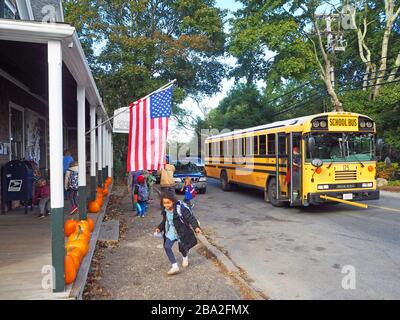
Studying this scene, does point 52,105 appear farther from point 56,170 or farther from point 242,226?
point 242,226

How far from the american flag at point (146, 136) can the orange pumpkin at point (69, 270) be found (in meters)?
2.80

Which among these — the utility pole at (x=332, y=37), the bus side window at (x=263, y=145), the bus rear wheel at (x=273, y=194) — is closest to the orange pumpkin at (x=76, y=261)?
the bus rear wheel at (x=273, y=194)

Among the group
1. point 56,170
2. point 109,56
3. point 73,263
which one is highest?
point 109,56

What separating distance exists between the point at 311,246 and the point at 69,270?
186 inches

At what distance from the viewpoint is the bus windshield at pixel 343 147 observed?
1093 cm

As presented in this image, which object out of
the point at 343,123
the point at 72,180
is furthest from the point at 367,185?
the point at 72,180

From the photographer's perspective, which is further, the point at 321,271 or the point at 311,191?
the point at 311,191

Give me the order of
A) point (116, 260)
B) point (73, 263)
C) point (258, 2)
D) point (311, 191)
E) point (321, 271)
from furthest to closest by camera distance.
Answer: point (258, 2)
point (311, 191)
point (116, 260)
point (321, 271)
point (73, 263)

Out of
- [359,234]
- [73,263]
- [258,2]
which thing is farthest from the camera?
[258,2]

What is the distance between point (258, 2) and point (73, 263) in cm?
2498

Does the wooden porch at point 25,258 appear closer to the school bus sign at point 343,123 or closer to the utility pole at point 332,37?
the school bus sign at point 343,123

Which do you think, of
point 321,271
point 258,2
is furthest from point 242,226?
point 258,2

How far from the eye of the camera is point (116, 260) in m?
6.70

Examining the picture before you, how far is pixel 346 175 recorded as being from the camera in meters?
11.0
